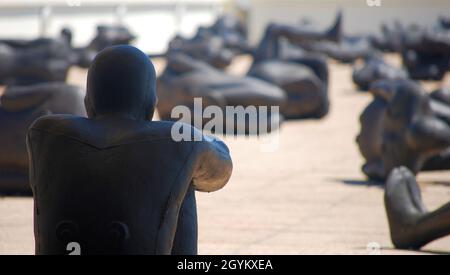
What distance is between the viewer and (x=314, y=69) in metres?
13.6

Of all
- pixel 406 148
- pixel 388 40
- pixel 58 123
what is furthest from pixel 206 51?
pixel 58 123

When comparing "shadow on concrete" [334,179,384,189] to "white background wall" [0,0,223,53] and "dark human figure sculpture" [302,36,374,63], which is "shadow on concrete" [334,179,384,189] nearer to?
"white background wall" [0,0,223,53]

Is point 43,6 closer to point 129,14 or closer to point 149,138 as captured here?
point 129,14

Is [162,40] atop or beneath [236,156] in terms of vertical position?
beneath

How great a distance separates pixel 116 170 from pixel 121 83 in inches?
10.4

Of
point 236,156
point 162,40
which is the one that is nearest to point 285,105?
point 236,156

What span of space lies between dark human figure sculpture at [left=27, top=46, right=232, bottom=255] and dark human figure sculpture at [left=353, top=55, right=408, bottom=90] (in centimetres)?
1196

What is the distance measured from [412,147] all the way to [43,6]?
18300 millimetres

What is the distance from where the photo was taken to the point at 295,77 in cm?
1288

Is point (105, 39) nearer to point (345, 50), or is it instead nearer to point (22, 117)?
point (345, 50)

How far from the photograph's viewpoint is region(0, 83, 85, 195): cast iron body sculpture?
727 cm

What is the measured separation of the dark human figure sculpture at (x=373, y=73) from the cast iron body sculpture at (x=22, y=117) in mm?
8806

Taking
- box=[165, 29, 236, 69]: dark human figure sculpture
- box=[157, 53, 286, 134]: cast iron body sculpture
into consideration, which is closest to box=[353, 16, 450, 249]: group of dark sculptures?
box=[157, 53, 286, 134]: cast iron body sculpture

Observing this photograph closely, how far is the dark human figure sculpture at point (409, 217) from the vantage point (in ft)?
17.7
